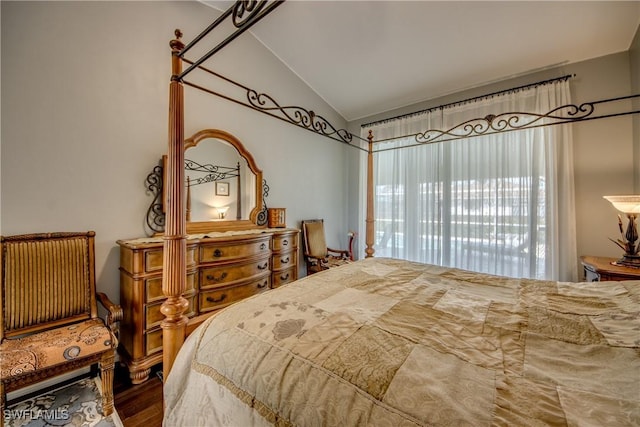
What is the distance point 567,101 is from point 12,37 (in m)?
4.56

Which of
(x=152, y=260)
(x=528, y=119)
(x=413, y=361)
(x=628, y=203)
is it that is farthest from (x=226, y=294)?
(x=528, y=119)

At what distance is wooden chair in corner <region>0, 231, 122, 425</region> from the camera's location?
4.38 feet

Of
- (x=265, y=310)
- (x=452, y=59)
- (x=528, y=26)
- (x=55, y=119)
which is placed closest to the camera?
(x=265, y=310)

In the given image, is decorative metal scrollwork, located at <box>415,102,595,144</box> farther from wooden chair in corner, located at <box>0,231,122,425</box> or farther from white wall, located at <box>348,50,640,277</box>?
wooden chair in corner, located at <box>0,231,122,425</box>

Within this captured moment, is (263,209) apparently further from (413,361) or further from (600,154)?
(600,154)

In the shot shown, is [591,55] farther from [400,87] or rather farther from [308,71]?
[308,71]

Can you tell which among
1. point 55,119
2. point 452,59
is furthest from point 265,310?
point 452,59

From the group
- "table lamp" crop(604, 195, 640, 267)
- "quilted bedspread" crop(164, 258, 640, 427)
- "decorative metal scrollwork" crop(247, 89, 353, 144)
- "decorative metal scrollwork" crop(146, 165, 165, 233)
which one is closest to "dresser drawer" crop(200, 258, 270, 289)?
"decorative metal scrollwork" crop(146, 165, 165, 233)

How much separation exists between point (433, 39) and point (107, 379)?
150 inches

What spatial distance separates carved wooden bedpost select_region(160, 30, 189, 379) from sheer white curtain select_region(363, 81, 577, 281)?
9.83 feet

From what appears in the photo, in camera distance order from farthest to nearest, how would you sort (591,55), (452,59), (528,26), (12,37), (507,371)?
1. (452,59)
2. (591,55)
3. (528,26)
4. (12,37)
5. (507,371)

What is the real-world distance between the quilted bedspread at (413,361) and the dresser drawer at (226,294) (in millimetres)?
1108

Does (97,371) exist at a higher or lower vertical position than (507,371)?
lower

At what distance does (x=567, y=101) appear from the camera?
2.52m
